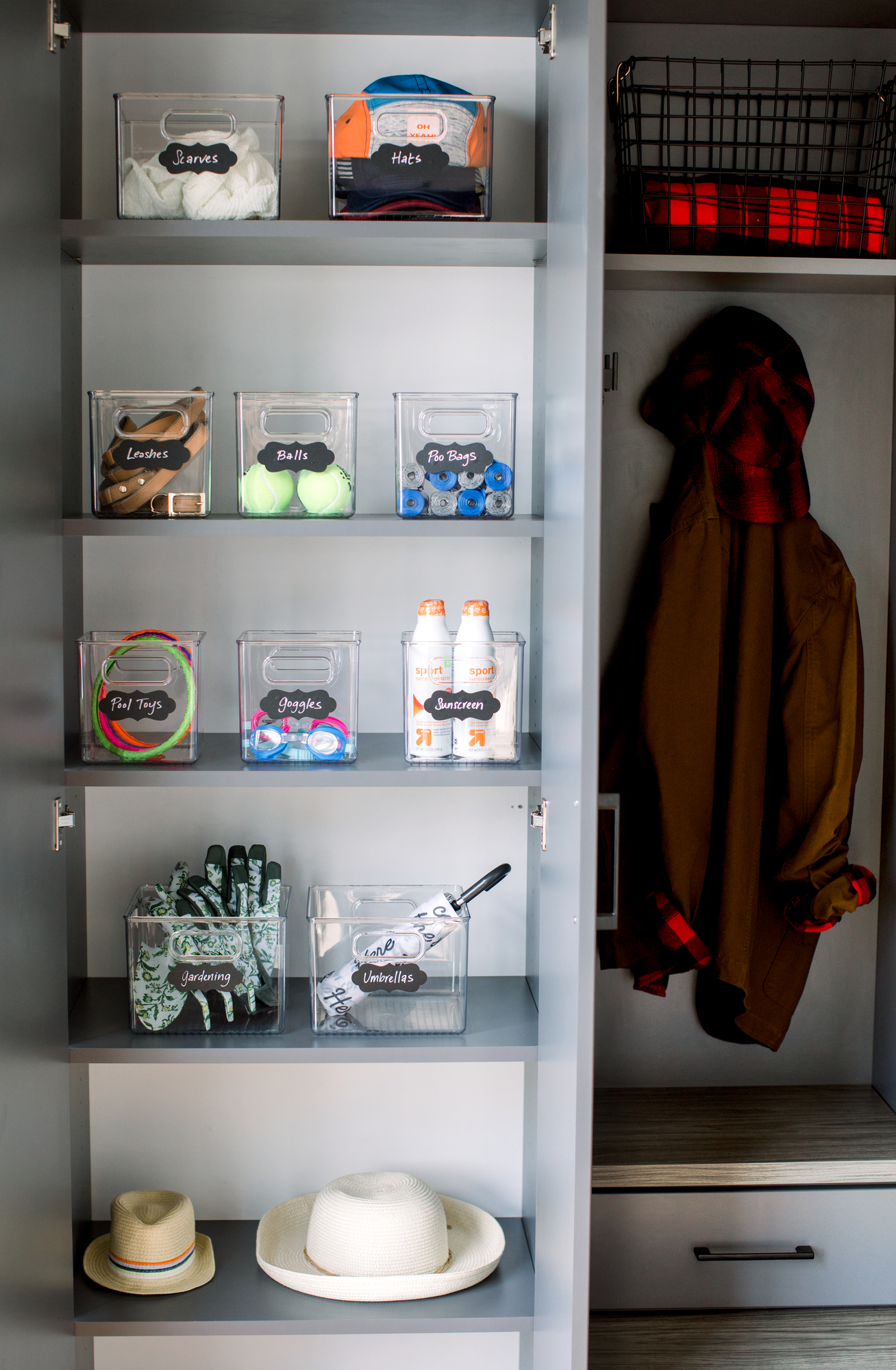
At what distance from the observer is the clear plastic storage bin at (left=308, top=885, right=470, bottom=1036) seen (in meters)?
1.79

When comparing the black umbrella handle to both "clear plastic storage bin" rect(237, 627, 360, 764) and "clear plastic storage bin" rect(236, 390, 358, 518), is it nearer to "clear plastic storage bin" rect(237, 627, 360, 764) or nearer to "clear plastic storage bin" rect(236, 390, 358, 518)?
"clear plastic storage bin" rect(237, 627, 360, 764)

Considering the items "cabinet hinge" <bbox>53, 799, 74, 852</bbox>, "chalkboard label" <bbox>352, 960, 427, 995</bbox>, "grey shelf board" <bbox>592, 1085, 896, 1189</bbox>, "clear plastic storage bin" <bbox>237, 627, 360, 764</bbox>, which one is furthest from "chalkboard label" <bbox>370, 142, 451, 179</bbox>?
"grey shelf board" <bbox>592, 1085, 896, 1189</bbox>

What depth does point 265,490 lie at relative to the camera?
174cm

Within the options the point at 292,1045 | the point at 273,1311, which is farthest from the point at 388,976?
the point at 273,1311

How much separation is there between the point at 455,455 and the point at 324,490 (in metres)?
0.22

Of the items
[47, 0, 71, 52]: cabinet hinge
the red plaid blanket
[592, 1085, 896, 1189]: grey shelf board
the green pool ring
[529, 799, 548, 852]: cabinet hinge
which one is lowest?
[592, 1085, 896, 1189]: grey shelf board

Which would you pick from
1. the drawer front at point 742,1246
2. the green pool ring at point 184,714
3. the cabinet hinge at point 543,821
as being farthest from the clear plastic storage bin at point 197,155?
the drawer front at point 742,1246

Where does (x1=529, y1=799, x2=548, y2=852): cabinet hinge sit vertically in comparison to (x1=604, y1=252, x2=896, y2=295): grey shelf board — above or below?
below

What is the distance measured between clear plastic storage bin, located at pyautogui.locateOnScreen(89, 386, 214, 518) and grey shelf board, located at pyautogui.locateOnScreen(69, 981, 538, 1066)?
868 millimetres

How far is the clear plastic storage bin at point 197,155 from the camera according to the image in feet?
5.54

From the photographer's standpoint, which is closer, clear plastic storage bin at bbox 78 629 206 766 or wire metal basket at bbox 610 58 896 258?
clear plastic storage bin at bbox 78 629 206 766

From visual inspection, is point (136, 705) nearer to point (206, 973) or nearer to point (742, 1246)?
point (206, 973)

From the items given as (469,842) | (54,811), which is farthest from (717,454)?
(54,811)

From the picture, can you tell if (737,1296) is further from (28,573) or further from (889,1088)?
(28,573)
